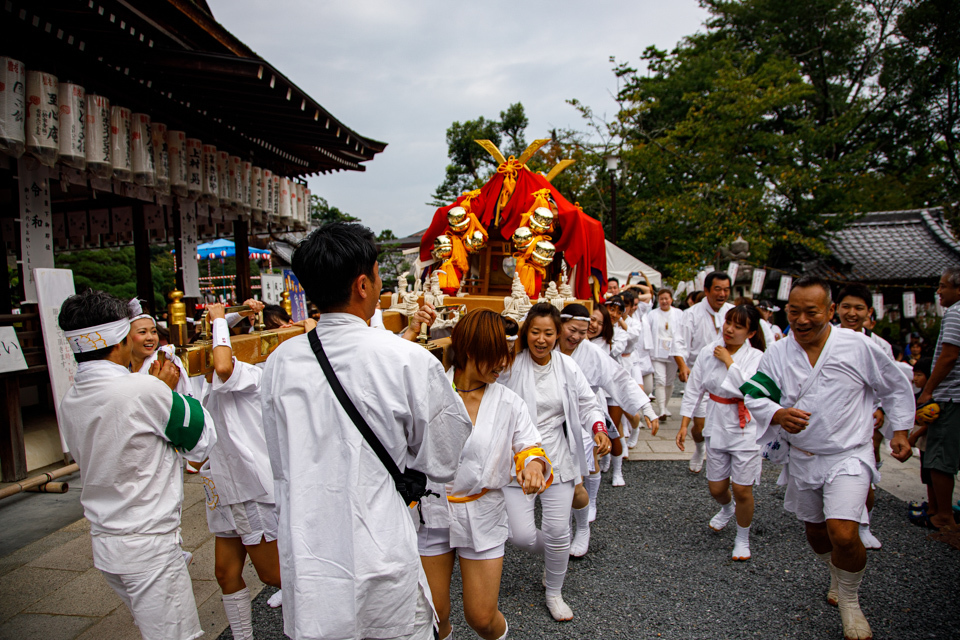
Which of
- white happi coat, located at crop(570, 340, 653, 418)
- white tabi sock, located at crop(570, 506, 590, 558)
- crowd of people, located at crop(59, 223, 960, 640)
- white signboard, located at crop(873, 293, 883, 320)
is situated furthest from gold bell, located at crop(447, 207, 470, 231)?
white signboard, located at crop(873, 293, 883, 320)

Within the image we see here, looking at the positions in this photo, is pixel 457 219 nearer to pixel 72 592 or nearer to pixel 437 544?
pixel 437 544

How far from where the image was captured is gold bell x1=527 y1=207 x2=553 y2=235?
17.4 feet

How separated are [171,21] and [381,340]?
16.8 ft

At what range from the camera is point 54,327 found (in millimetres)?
4809

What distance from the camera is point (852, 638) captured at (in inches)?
117

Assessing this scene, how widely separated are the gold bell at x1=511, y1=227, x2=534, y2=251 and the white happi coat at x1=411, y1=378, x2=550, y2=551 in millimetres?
2787

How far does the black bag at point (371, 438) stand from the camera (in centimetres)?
157

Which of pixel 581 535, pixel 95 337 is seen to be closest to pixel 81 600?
pixel 95 337

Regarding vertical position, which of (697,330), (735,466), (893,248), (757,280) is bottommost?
(735,466)

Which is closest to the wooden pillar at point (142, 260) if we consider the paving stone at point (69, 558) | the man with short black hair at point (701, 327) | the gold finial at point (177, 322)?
the paving stone at point (69, 558)

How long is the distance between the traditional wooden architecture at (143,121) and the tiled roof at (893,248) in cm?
1318

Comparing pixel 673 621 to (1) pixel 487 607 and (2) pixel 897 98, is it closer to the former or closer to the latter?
(1) pixel 487 607

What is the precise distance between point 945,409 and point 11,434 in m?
8.05

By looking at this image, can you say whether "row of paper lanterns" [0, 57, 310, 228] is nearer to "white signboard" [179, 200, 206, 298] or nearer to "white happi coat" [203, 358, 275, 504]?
"white signboard" [179, 200, 206, 298]
